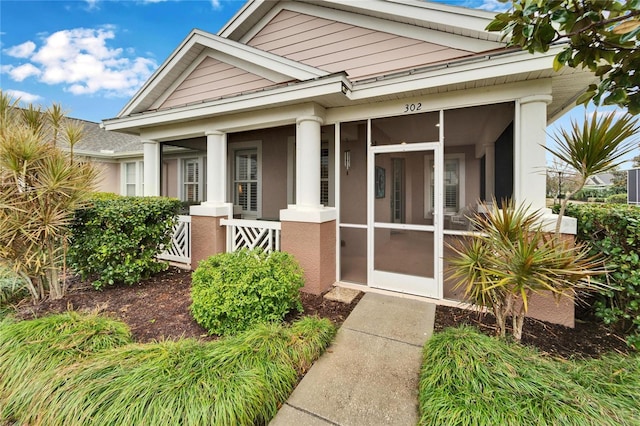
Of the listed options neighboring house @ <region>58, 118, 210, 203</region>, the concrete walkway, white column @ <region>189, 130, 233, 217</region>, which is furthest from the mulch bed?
neighboring house @ <region>58, 118, 210, 203</region>

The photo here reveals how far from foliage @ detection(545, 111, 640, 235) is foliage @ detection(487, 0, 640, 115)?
0.35 m

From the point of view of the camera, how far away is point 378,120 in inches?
183

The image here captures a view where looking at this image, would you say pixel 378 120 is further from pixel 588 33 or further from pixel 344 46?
pixel 588 33

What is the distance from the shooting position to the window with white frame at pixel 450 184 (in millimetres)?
4203

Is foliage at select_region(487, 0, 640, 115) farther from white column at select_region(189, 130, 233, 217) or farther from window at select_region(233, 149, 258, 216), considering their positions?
window at select_region(233, 149, 258, 216)

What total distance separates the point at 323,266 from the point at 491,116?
365cm

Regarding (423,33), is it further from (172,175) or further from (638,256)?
(172,175)

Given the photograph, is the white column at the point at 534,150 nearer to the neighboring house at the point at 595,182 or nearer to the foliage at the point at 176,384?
the neighboring house at the point at 595,182

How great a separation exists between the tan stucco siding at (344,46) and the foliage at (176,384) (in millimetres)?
4745

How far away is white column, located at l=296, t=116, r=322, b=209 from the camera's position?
4.62m

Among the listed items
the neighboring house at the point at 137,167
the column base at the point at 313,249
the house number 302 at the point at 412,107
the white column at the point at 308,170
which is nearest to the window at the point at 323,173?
the white column at the point at 308,170

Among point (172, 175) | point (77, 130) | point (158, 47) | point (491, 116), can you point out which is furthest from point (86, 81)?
point (491, 116)

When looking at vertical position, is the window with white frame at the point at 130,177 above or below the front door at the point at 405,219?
above

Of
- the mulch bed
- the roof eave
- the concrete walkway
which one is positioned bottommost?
the concrete walkway
